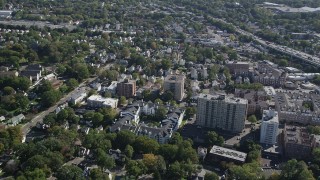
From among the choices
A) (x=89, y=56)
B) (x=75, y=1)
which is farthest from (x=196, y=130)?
(x=75, y=1)

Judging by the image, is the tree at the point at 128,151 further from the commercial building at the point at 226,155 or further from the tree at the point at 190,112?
the tree at the point at 190,112

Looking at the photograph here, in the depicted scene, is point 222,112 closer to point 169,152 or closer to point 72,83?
point 169,152

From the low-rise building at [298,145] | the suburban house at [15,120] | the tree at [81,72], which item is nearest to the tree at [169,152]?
the low-rise building at [298,145]

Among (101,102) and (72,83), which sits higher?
(72,83)

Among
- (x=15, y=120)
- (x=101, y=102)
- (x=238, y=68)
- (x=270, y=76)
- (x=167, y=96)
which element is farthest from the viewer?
(x=238, y=68)

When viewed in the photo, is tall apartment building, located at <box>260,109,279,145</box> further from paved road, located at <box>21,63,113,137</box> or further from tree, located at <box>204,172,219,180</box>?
paved road, located at <box>21,63,113,137</box>

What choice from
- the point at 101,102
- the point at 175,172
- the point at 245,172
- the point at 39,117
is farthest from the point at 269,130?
the point at 39,117

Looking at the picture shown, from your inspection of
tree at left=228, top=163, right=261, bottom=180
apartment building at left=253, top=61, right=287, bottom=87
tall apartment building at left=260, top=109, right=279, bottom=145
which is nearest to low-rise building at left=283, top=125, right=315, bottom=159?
tall apartment building at left=260, top=109, right=279, bottom=145
